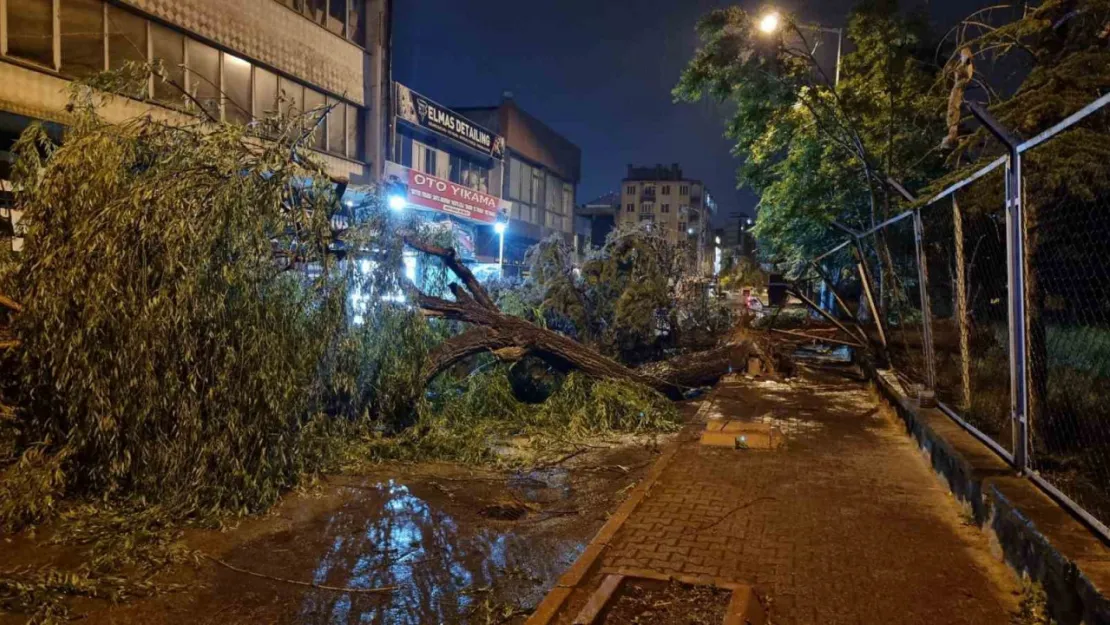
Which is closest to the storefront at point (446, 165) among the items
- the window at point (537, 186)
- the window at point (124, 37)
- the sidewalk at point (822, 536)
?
the window at point (537, 186)

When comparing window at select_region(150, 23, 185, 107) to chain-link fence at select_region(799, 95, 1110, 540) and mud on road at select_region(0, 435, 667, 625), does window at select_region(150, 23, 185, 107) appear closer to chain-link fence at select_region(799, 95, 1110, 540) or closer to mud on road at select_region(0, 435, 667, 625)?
mud on road at select_region(0, 435, 667, 625)

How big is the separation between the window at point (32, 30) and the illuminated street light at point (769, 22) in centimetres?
1115

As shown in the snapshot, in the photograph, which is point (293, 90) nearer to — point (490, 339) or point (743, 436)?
point (490, 339)

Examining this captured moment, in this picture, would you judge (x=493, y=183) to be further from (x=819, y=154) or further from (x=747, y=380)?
(x=747, y=380)

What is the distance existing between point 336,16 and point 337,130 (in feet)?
9.64

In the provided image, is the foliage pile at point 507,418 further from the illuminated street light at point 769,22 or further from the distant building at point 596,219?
the distant building at point 596,219

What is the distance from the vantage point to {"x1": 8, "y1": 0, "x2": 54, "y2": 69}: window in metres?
11.0

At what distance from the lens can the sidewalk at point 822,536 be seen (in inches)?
150

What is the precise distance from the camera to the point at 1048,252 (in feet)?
27.1

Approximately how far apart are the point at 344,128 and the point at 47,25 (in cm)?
776

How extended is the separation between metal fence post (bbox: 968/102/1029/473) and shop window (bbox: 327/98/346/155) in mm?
16372

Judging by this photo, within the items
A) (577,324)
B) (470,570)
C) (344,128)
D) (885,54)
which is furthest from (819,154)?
(470,570)

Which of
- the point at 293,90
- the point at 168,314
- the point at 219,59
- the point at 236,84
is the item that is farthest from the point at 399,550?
the point at 293,90

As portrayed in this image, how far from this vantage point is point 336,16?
731 inches
